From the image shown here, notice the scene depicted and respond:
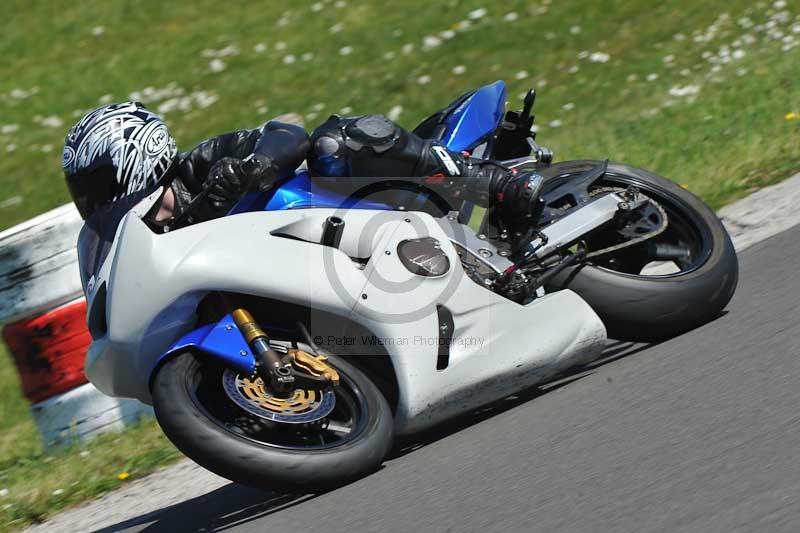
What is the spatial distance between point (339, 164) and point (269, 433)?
1.09 metres

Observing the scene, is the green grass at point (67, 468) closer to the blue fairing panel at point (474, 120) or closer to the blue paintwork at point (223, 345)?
the blue paintwork at point (223, 345)

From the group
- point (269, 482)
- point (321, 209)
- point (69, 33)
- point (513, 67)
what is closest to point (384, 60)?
point (513, 67)

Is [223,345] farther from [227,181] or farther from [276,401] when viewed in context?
[227,181]

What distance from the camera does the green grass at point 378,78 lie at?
672cm

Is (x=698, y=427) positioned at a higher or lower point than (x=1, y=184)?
higher

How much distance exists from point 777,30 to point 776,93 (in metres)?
1.55

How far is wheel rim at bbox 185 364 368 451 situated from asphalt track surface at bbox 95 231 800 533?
0.19 metres

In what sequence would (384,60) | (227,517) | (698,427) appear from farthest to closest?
(384,60) → (227,517) → (698,427)

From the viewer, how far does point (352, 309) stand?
3990 mm

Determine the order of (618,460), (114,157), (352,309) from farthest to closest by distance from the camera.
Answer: (114,157)
(352,309)
(618,460)

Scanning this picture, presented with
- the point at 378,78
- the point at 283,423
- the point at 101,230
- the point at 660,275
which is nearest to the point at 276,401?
the point at 283,423

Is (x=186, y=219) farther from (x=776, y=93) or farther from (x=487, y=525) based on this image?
(x=776, y=93)

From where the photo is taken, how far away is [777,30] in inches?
362

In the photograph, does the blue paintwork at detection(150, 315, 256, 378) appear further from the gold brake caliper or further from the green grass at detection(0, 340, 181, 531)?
the green grass at detection(0, 340, 181, 531)
